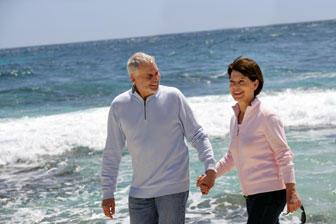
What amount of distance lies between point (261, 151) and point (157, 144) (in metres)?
0.62

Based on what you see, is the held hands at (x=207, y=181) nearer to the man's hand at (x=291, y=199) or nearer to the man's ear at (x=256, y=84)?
the man's hand at (x=291, y=199)

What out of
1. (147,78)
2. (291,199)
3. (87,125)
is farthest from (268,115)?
(87,125)

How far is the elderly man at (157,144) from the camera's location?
2959 millimetres

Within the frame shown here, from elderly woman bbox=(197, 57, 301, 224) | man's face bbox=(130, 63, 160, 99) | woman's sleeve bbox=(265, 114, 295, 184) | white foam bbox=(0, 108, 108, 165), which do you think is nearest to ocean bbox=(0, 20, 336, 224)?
white foam bbox=(0, 108, 108, 165)

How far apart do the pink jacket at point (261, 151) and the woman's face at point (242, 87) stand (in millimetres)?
60

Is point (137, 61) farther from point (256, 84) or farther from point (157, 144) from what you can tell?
point (256, 84)

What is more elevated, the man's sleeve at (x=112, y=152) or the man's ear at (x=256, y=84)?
the man's ear at (x=256, y=84)

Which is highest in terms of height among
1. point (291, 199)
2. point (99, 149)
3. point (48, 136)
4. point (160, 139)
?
point (160, 139)

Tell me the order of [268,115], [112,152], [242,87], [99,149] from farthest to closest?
[99,149] → [112,152] → [242,87] → [268,115]

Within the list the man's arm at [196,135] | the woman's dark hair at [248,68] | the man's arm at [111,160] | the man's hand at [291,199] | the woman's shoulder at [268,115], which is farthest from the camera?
the man's arm at [111,160]

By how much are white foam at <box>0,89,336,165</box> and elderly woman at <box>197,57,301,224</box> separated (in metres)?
7.71

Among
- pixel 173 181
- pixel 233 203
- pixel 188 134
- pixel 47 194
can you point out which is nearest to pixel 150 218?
pixel 173 181

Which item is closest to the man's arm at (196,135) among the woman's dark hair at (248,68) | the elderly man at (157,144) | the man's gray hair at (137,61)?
the elderly man at (157,144)

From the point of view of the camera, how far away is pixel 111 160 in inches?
124
